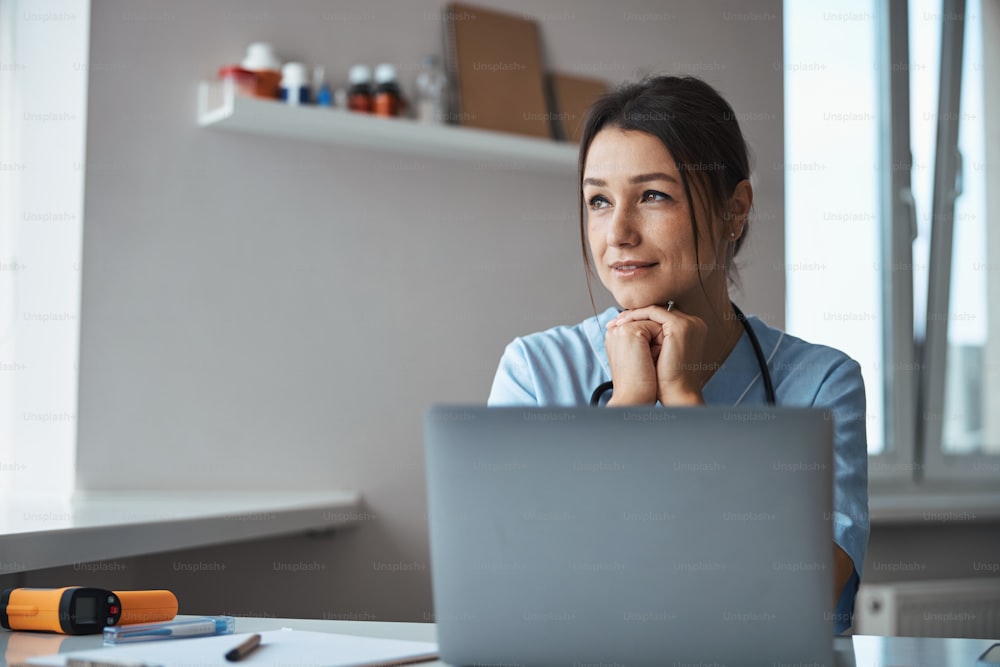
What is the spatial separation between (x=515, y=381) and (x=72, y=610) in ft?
2.61

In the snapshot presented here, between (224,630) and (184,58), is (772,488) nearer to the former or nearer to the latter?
(224,630)

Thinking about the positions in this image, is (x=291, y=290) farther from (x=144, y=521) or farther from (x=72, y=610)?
(x=72, y=610)

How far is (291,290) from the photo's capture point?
2.50m

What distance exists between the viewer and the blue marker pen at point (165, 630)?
1088 millimetres

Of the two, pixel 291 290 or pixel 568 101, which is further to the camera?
pixel 568 101

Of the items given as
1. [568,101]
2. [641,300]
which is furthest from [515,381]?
[568,101]

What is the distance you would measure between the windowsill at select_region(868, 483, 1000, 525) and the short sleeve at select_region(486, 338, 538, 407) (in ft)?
6.59

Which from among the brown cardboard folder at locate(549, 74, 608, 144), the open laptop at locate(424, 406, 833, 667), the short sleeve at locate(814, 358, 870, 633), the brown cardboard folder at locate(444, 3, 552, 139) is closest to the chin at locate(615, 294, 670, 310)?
the short sleeve at locate(814, 358, 870, 633)

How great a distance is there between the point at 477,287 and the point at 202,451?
0.88 m

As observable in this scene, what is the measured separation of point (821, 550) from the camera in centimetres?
85

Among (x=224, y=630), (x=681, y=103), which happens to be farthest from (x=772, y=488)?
(x=681, y=103)

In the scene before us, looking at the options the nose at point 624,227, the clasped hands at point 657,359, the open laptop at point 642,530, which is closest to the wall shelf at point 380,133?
the nose at point 624,227

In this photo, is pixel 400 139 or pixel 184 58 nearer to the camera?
pixel 184 58

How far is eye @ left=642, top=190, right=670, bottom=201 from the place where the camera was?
163 centimetres
